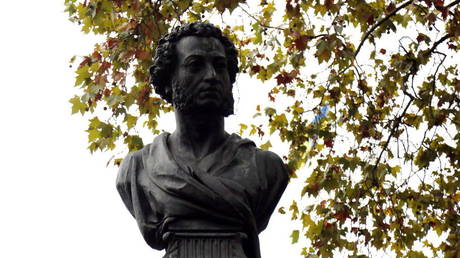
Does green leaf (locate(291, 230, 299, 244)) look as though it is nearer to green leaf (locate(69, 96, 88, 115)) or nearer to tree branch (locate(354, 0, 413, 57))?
tree branch (locate(354, 0, 413, 57))

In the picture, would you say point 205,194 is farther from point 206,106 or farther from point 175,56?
point 175,56

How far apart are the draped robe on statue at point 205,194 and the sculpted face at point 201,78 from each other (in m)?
0.31

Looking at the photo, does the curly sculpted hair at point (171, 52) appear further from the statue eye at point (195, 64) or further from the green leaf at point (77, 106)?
the green leaf at point (77, 106)

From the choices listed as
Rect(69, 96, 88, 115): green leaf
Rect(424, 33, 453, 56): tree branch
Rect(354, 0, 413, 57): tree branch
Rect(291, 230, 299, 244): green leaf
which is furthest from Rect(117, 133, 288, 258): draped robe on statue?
Rect(291, 230, 299, 244): green leaf

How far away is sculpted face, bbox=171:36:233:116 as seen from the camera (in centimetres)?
643

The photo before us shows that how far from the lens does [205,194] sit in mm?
6188

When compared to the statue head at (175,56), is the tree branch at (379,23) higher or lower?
higher

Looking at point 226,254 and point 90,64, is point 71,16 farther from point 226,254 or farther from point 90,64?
point 226,254

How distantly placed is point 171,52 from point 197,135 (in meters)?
0.55

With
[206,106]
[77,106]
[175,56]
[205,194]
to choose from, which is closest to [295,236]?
[77,106]

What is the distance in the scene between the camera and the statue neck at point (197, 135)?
6570 mm

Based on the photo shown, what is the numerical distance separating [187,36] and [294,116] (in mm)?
6575

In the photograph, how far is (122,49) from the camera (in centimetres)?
1135

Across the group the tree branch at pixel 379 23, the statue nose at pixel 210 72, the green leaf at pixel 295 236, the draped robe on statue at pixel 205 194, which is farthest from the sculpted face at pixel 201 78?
the green leaf at pixel 295 236
